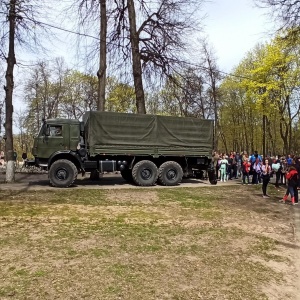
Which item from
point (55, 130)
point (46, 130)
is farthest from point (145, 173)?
point (46, 130)

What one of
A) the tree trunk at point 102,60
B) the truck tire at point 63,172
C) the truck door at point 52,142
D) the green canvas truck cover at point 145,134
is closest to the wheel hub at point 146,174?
the green canvas truck cover at point 145,134

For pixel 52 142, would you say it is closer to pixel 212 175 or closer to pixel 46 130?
pixel 46 130

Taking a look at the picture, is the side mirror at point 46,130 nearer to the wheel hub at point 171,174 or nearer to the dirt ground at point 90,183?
the dirt ground at point 90,183

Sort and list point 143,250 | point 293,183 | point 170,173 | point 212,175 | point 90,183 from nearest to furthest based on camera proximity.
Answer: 1. point 143,250
2. point 293,183
3. point 170,173
4. point 90,183
5. point 212,175

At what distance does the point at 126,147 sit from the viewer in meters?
16.0

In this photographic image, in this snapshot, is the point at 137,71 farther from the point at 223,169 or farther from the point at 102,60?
the point at 223,169

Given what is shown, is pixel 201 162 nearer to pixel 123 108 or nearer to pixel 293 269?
pixel 293 269

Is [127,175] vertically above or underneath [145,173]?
underneath

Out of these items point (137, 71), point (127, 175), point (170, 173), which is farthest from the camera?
point (137, 71)

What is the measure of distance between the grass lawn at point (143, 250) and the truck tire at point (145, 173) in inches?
181

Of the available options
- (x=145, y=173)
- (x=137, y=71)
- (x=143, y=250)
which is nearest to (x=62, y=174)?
(x=145, y=173)

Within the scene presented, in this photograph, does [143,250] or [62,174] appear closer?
[143,250]

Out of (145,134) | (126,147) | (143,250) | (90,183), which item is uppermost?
(145,134)

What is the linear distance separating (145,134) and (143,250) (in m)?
10.3
